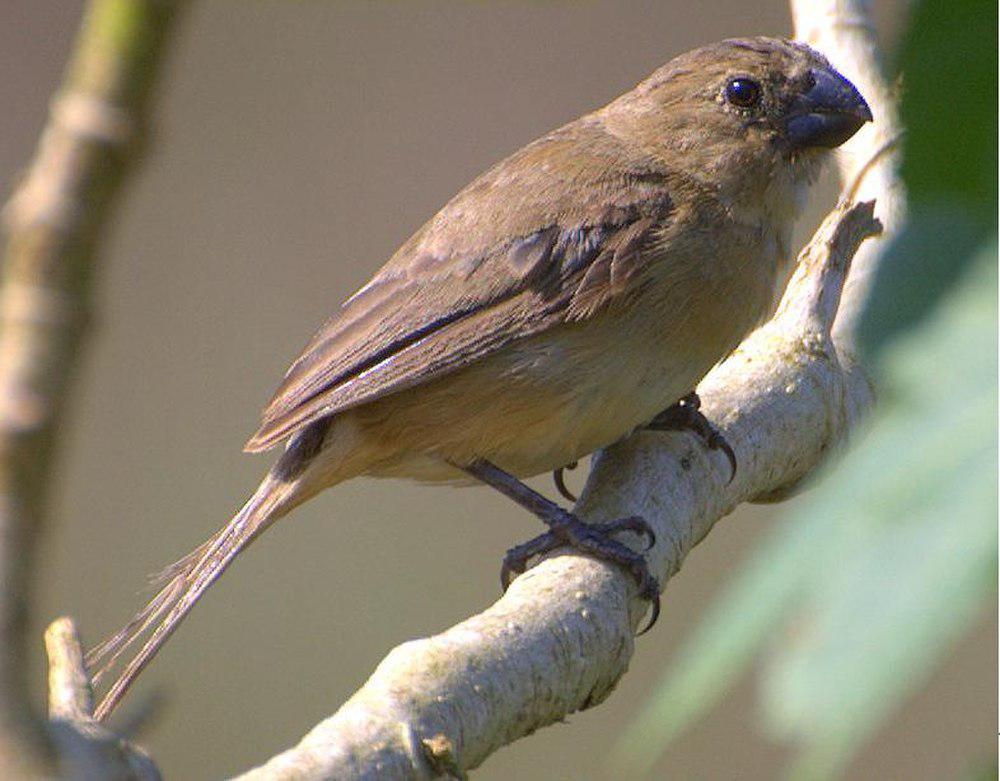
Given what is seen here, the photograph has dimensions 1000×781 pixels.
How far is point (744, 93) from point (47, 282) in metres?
2.32

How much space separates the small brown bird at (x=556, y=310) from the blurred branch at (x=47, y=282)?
1750mm

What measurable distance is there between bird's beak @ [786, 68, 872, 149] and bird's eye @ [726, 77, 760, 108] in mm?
76

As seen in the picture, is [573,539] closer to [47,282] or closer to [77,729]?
[77,729]

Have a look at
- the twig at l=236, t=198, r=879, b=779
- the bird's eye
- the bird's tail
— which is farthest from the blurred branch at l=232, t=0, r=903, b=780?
the bird's tail

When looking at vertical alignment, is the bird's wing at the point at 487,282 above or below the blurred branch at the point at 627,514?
above

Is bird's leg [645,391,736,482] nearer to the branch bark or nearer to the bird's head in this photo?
the branch bark

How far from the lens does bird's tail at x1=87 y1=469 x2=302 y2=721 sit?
225 centimetres

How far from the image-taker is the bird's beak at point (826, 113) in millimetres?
2656

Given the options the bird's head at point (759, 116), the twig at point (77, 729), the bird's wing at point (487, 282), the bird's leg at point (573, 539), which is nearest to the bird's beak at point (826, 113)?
the bird's head at point (759, 116)

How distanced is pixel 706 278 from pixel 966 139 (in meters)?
2.05

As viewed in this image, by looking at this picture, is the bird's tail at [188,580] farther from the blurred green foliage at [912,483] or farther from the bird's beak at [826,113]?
the blurred green foliage at [912,483]

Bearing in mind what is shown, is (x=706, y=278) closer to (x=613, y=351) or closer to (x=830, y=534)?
(x=613, y=351)

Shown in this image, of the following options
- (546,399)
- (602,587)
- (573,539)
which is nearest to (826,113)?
(546,399)

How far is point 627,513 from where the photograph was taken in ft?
7.38
